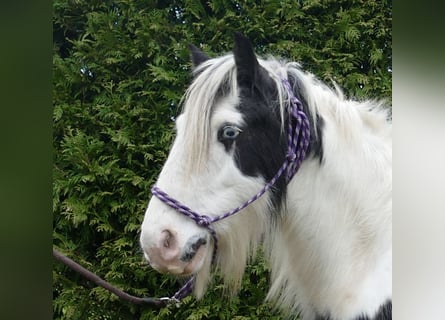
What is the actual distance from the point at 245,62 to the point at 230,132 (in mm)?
146

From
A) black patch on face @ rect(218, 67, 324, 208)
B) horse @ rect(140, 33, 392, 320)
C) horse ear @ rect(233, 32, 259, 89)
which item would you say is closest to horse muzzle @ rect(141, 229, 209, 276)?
horse @ rect(140, 33, 392, 320)

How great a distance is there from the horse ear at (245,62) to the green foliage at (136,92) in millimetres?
413

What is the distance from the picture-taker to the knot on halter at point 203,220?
0.95m

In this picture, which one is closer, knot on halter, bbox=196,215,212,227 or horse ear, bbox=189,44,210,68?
knot on halter, bbox=196,215,212,227

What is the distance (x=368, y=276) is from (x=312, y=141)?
1.02 feet

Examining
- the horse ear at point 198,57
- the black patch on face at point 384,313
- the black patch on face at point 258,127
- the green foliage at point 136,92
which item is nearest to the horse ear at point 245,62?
the black patch on face at point 258,127

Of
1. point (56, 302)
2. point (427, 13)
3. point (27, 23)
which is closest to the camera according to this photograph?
point (27, 23)

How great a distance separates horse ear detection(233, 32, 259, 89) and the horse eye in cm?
10

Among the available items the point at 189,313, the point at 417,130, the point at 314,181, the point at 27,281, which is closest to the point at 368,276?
the point at 314,181

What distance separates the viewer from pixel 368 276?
3.35 ft

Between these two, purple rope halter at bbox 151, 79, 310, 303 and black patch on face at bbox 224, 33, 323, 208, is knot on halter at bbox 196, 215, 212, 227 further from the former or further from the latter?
black patch on face at bbox 224, 33, 323, 208

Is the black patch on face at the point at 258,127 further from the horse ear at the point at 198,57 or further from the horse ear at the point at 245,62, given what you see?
the horse ear at the point at 198,57

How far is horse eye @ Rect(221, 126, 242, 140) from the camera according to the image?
3.19 feet

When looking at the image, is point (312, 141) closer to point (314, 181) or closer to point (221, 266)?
point (314, 181)
